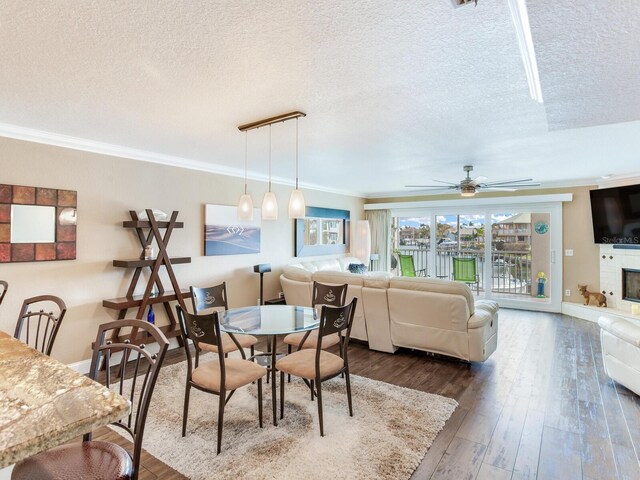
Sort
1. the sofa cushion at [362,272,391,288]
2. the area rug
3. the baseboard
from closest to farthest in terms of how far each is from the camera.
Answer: the area rug → the sofa cushion at [362,272,391,288] → the baseboard

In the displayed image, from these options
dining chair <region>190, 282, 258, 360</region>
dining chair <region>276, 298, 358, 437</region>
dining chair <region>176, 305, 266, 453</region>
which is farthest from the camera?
dining chair <region>190, 282, 258, 360</region>

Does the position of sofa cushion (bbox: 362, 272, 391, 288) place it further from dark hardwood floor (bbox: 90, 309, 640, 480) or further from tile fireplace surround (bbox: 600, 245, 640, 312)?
tile fireplace surround (bbox: 600, 245, 640, 312)

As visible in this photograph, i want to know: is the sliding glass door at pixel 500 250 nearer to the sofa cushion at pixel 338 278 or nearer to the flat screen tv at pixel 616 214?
the flat screen tv at pixel 616 214

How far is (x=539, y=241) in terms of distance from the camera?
679 cm

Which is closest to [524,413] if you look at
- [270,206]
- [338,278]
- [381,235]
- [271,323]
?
[271,323]

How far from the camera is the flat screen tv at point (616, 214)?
207 inches

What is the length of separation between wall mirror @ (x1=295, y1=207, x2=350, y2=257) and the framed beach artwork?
1.09 m

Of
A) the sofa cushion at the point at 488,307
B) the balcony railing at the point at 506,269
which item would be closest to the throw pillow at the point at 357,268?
the balcony railing at the point at 506,269

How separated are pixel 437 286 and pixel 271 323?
5.99 ft

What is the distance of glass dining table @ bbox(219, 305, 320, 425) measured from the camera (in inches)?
107

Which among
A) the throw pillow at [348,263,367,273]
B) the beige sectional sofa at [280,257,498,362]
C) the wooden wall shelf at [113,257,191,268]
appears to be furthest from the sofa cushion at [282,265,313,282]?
the throw pillow at [348,263,367,273]

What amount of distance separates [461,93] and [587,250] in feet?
18.0

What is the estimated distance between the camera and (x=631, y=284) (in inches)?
220

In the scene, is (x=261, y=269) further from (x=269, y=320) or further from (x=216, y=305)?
(x=269, y=320)
